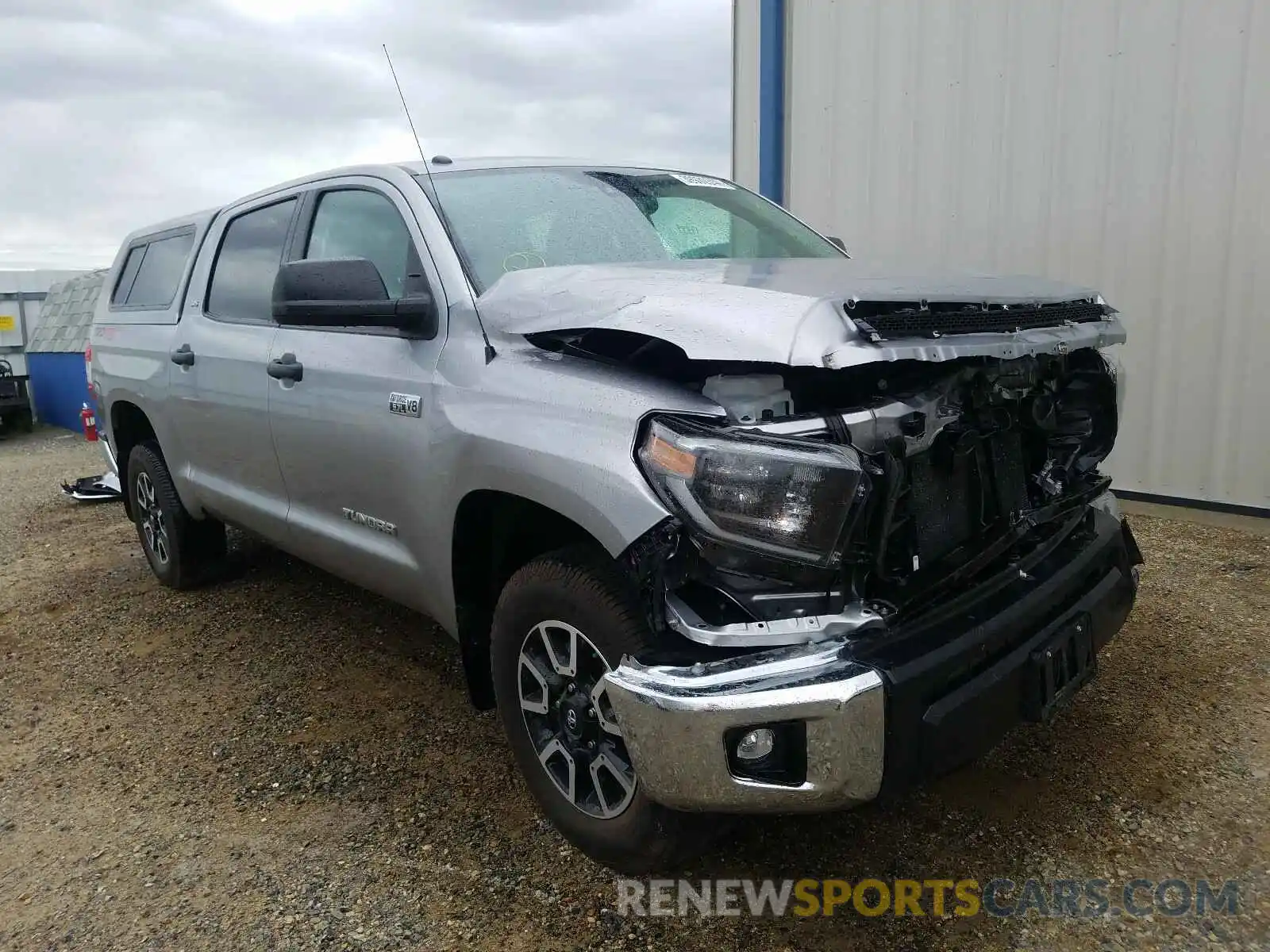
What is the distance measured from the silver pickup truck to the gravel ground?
0.31 meters

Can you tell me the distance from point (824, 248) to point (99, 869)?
310 cm

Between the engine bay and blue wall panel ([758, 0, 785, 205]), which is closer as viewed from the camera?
the engine bay

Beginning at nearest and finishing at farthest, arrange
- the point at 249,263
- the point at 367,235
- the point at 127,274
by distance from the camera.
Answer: the point at 367,235, the point at 249,263, the point at 127,274

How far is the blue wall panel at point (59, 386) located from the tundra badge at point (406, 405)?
11.1 m

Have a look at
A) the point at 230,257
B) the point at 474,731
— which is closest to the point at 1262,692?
the point at 474,731

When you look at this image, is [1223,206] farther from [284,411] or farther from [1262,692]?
[284,411]

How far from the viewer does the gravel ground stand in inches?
88.3

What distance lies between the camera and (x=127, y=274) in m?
5.28

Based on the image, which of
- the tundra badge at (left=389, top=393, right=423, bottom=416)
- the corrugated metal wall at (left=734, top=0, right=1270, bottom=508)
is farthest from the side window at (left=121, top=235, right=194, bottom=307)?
the corrugated metal wall at (left=734, top=0, right=1270, bottom=508)

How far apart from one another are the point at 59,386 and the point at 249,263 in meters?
11.0

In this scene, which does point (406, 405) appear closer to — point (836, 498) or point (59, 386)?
point (836, 498)

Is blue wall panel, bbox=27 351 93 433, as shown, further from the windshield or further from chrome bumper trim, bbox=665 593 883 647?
chrome bumper trim, bbox=665 593 883 647

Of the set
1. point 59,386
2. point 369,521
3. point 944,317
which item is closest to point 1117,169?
point 944,317

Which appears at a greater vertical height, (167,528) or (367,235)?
(367,235)
